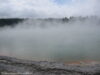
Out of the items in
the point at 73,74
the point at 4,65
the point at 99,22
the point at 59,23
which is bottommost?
the point at 73,74

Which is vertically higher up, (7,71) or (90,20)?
(90,20)

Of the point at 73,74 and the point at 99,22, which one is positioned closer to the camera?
the point at 73,74

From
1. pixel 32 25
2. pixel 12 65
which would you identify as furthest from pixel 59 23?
pixel 12 65

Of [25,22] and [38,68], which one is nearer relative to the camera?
[38,68]

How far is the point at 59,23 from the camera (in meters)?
62.8

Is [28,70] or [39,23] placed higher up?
[39,23]

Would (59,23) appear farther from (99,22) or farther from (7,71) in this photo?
(7,71)

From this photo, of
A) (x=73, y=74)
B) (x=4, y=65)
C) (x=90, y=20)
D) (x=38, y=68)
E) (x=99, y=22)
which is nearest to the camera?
(x=73, y=74)

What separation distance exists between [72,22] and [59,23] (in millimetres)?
4246

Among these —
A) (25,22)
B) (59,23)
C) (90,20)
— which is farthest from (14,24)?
(90,20)

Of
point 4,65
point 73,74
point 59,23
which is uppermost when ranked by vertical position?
point 59,23

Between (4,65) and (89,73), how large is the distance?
12.7 feet

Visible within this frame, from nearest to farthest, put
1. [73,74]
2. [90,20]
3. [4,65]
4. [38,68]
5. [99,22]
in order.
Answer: [73,74] < [38,68] < [4,65] < [99,22] < [90,20]

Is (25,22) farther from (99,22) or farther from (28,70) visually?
(28,70)
